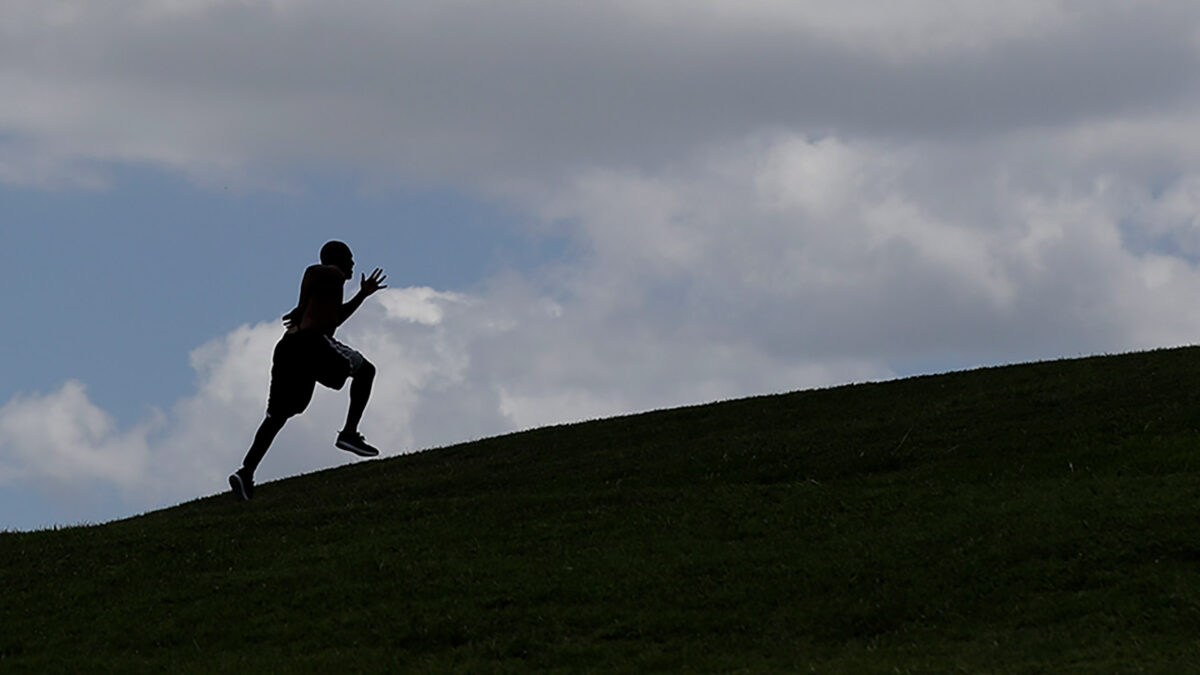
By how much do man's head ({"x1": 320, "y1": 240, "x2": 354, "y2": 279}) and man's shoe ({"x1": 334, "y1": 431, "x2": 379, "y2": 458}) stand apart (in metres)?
2.57

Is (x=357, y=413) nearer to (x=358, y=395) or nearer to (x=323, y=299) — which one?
(x=358, y=395)

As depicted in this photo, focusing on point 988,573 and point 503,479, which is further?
point 503,479

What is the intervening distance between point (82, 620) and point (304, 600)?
2717 mm

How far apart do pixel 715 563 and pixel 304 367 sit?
9.38m

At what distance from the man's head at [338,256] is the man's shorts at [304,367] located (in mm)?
1188

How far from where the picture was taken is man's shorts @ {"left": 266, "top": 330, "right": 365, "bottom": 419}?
77.3 ft

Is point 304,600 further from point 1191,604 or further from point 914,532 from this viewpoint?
point 1191,604

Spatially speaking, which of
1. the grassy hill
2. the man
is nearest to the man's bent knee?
the man

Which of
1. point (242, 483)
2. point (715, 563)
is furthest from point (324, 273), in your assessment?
point (715, 563)

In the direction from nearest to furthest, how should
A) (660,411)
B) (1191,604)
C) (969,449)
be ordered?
(1191,604) → (969,449) → (660,411)

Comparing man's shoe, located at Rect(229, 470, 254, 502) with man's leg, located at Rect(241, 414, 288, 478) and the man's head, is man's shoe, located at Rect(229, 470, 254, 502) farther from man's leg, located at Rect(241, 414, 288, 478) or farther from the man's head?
the man's head

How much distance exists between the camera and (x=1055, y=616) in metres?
14.0

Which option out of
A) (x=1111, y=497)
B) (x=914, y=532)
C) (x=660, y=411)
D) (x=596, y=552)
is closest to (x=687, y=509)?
(x=596, y=552)

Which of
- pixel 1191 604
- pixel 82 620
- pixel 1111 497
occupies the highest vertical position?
pixel 82 620
